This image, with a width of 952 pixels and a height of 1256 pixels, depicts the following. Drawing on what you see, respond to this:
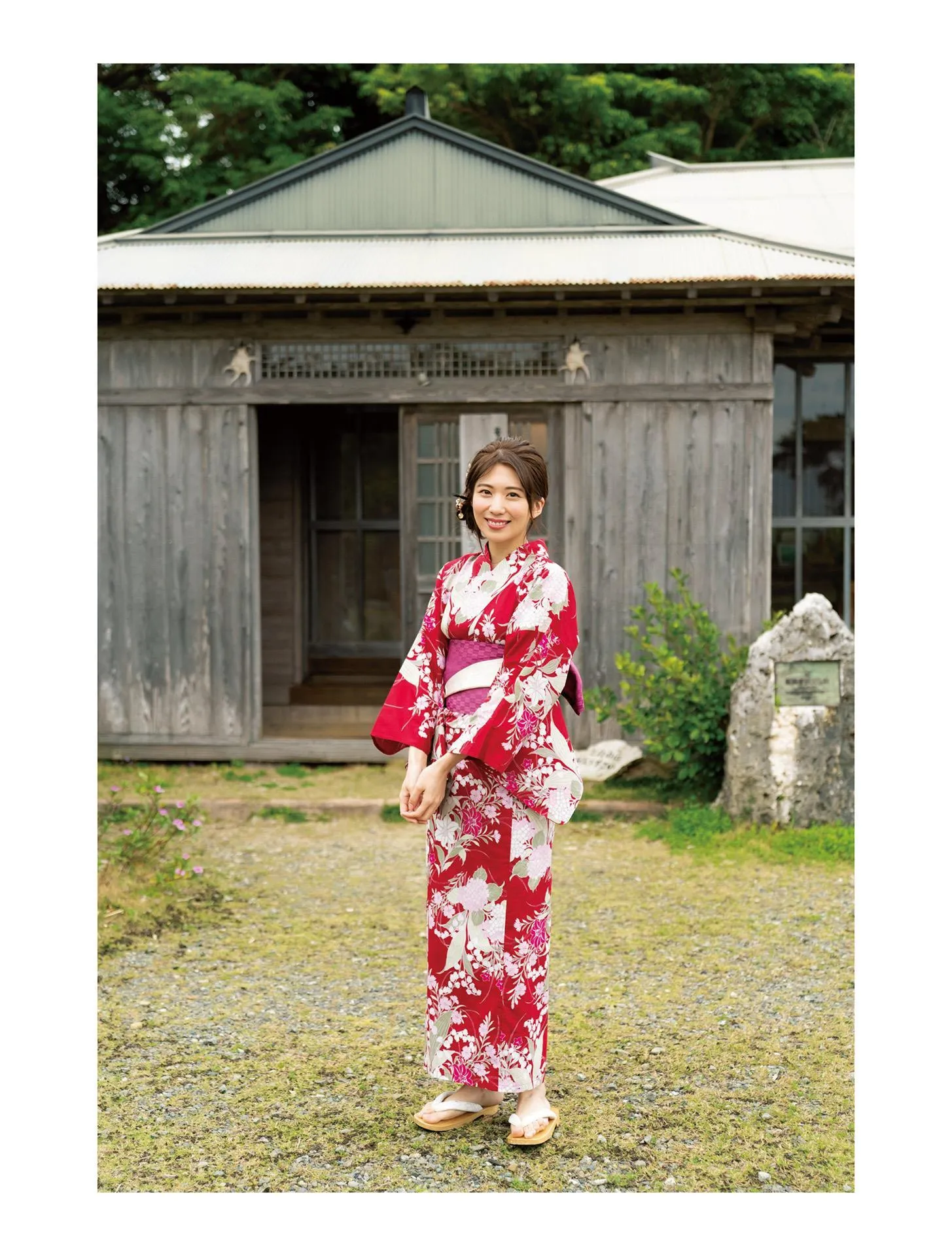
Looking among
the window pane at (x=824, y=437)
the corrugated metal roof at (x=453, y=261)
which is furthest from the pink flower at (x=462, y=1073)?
the window pane at (x=824, y=437)

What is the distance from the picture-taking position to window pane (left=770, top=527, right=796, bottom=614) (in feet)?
29.7

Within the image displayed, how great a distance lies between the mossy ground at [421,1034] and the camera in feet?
10.1

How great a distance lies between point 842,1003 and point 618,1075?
1.06 metres

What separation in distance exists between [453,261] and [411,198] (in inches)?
57.7

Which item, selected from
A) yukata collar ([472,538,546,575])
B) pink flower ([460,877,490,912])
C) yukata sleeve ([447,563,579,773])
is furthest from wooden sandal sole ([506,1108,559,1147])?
yukata collar ([472,538,546,575])

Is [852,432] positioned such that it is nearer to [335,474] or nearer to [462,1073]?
[335,474]

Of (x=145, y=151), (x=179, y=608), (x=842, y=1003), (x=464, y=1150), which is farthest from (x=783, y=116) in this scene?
(x=464, y=1150)

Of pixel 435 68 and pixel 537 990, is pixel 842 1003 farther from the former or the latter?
pixel 435 68

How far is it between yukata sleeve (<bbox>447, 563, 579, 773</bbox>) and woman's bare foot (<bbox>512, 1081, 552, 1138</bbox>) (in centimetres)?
90

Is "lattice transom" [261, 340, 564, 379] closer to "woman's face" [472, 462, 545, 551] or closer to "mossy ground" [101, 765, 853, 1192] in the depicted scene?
"mossy ground" [101, 765, 853, 1192]

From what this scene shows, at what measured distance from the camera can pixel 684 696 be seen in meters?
6.73

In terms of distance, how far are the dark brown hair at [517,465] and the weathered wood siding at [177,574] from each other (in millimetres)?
5272

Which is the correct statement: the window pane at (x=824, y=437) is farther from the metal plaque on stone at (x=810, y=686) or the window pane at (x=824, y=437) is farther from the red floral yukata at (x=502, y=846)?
the red floral yukata at (x=502, y=846)

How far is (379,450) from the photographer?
36.8ft
